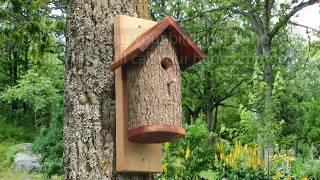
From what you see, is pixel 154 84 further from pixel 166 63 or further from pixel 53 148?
pixel 53 148

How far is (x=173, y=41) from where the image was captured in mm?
2553

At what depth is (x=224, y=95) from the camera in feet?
82.7

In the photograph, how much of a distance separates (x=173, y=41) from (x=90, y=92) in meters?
0.45

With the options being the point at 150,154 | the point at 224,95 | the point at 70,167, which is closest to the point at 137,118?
the point at 150,154

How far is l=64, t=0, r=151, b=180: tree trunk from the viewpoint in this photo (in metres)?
2.40

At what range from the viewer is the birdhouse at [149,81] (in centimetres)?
238

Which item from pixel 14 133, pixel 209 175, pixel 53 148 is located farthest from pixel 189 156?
pixel 14 133

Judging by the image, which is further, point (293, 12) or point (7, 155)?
point (7, 155)

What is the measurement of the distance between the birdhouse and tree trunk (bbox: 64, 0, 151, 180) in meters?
0.05

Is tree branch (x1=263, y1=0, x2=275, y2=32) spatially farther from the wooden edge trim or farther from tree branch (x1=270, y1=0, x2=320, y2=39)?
the wooden edge trim

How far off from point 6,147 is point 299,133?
1319cm

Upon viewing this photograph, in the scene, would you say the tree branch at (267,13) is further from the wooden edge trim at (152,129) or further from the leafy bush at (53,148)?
the wooden edge trim at (152,129)

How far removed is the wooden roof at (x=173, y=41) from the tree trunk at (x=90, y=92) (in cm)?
12

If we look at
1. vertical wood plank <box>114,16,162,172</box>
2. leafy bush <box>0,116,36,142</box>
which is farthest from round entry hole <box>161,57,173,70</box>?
leafy bush <box>0,116,36,142</box>
